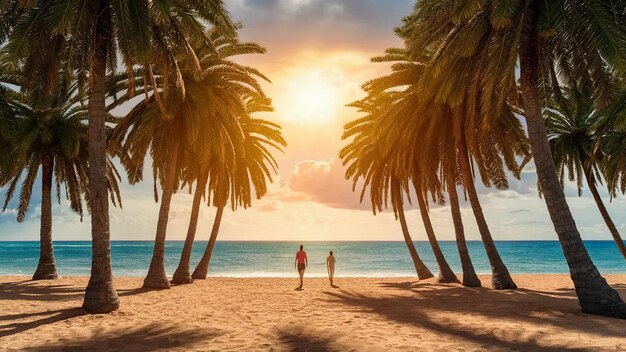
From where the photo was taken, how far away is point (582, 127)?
84.7 feet

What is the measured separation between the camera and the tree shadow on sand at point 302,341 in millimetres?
8469

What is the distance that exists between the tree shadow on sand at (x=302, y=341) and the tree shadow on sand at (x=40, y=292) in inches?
406

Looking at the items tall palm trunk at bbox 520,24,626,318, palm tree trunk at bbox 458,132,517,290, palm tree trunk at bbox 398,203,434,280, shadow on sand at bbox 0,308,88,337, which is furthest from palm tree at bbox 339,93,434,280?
shadow on sand at bbox 0,308,88,337

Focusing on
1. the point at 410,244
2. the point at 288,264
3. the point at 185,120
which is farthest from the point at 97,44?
the point at 288,264

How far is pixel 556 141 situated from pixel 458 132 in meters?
12.4

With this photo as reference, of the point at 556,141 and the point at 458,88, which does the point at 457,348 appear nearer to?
the point at 458,88

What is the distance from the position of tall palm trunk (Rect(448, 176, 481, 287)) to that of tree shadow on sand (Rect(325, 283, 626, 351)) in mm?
1203

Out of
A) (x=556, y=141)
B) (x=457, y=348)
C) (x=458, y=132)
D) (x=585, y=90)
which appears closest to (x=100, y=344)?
(x=457, y=348)

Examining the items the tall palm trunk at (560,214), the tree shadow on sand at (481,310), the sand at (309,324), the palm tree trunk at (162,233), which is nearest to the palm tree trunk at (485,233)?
the tree shadow on sand at (481,310)

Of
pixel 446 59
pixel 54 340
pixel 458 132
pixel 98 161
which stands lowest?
pixel 54 340

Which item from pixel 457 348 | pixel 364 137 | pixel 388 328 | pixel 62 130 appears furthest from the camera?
pixel 364 137

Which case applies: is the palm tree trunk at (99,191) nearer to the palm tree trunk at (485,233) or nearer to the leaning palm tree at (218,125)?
the leaning palm tree at (218,125)

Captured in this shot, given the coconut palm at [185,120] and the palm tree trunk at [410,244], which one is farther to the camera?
the palm tree trunk at [410,244]

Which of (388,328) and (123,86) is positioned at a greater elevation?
(123,86)
